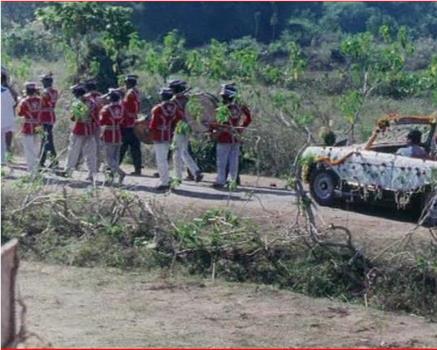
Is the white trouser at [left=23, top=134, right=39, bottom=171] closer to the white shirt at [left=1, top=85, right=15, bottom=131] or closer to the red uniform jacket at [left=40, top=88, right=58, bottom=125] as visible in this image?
the white shirt at [left=1, top=85, right=15, bottom=131]

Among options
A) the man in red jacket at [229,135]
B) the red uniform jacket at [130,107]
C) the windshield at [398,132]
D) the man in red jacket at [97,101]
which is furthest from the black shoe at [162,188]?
the windshield at [398,132]

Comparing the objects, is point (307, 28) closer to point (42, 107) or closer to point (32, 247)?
point (42, 107)

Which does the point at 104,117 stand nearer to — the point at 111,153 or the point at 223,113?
the point at 111,153

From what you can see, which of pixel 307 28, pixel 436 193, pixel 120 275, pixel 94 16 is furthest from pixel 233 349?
pixel 307 28

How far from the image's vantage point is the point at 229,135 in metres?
18.8

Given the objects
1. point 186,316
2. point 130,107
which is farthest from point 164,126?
point 186,316

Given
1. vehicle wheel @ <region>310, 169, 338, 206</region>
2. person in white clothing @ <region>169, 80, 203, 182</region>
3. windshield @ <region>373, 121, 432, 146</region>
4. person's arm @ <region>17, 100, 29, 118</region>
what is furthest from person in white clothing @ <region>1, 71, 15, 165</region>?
windshield @ <region>373, 121, 432, 146</region>

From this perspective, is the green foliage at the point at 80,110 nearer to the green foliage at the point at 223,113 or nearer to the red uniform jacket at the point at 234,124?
the red uniform jacket at the point at 234,124

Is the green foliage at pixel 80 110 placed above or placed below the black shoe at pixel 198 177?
above

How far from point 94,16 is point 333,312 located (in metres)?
15.1

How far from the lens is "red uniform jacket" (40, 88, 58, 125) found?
65.6ft

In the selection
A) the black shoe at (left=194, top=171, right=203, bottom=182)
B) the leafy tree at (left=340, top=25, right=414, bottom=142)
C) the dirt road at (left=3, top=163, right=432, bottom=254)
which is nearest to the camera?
the leafy tree at (left=340, top=25, right=414, bottom=142)

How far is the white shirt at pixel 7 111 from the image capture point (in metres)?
18.9

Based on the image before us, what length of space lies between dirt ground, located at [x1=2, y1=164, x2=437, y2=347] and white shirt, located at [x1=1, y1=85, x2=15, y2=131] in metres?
4.72
